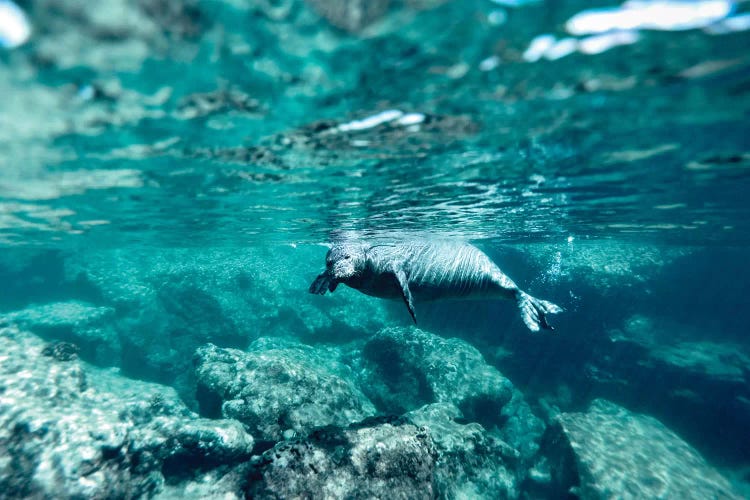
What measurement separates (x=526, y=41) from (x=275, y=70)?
3.65m

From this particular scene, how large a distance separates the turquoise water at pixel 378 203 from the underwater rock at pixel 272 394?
99 mm

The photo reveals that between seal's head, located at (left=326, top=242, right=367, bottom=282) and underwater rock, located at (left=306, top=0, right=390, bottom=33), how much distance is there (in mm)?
3868

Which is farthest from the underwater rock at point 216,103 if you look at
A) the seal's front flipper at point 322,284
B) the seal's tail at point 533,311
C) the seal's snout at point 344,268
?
the seal's tail at point 533,311

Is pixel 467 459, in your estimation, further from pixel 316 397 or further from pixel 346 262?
pixel 346 262

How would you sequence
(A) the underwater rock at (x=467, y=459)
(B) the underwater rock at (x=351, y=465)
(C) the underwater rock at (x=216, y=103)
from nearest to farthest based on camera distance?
(B) the underwater rock at (x=351, y=465) < (C) the underwater rock at (x=216, y=103) < (A) the underwater rock at (x=467, y=459)

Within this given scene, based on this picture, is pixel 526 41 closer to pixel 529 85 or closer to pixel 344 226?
pixel 529 85

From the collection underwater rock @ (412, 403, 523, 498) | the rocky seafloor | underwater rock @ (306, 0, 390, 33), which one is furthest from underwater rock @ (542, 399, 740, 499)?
underwater rock @ (306, 0, 390, 33)

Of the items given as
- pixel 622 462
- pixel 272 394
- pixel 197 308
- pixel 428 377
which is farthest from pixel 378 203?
pixel 197 308

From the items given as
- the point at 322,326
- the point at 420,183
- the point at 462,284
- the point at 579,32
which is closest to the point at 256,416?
the point at 462,284

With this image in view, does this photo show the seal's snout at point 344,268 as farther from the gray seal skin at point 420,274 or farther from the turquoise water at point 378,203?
the turquoise water at point 378,203

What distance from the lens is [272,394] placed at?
9500 mm

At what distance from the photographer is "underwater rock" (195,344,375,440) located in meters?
8.96

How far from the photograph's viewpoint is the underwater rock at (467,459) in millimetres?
8633

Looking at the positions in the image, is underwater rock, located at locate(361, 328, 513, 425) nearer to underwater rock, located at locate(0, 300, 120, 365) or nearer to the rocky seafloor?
the rocky seafloor
